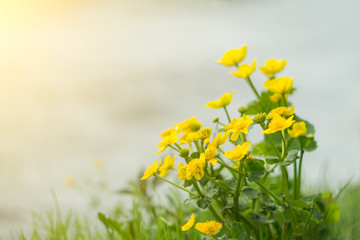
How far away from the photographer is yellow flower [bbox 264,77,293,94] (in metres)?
1.29

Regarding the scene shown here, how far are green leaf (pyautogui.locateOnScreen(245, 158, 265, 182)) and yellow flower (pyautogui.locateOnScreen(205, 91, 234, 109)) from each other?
25cm

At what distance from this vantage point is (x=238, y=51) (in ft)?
4.73

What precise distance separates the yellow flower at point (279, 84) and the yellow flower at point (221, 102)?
0.43ft

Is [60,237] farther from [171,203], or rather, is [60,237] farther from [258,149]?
[258,149]

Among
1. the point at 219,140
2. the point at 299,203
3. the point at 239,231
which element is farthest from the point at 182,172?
the point at 299,203

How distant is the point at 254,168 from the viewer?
3.66 feet

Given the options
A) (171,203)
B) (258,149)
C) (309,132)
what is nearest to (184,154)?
(258,149)

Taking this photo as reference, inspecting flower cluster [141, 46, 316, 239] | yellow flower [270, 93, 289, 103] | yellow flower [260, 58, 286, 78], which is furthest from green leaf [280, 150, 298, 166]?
yellow flower [260, 58, 286, 78]

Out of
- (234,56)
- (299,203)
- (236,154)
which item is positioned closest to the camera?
(236,154)

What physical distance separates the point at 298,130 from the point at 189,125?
383 mm

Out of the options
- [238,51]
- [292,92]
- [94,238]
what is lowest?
[94,238]

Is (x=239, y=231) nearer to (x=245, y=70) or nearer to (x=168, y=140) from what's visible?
(x=168, y=140)

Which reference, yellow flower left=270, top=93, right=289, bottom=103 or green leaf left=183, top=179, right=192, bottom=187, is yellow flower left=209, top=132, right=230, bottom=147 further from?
yellow flower left=270, top=93, right=289, bottom=103

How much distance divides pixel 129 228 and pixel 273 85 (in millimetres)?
928
